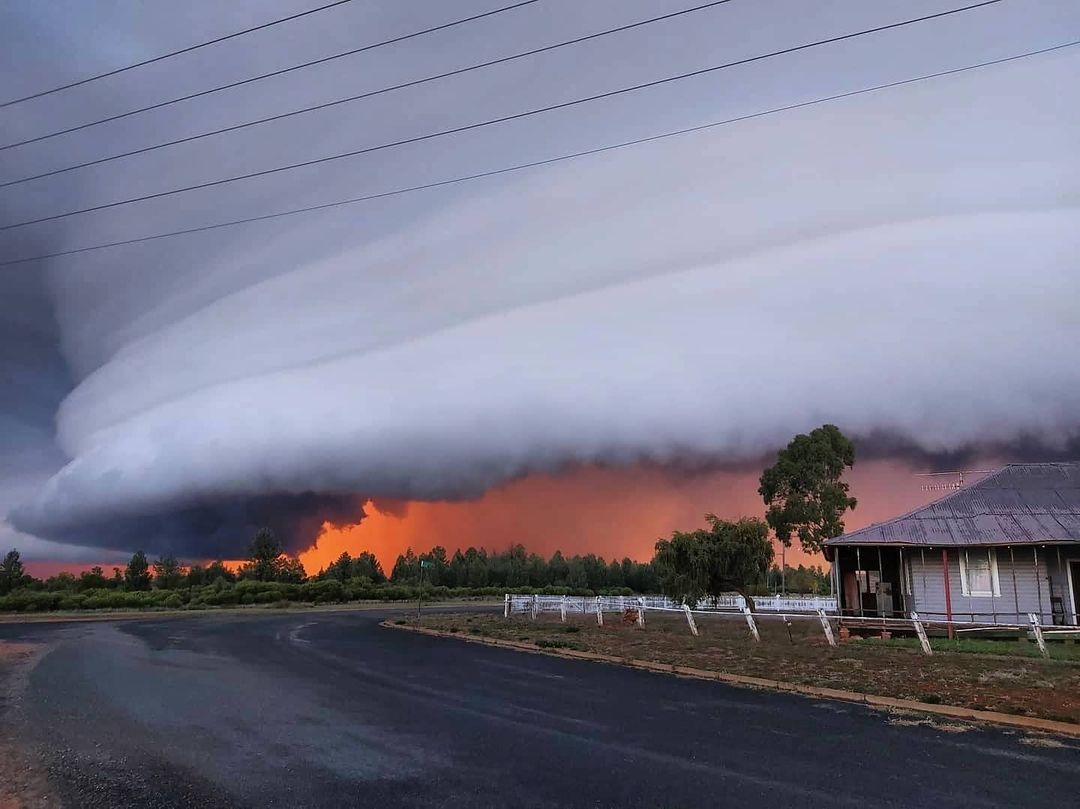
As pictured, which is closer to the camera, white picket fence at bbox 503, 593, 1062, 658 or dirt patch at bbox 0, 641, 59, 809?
dirt patch at bbox 0, 641, 59, 809

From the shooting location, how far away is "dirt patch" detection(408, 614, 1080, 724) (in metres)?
12.6

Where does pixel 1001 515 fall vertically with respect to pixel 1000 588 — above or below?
above

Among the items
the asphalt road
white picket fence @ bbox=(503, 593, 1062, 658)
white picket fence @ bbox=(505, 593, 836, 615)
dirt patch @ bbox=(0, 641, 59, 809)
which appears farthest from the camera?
white picket fence @ bbox=(505, 593, 836, 615)

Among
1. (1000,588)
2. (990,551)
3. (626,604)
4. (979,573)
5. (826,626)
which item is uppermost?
(990,551)

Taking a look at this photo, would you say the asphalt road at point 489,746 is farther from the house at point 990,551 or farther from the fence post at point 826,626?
the house at point 990,551

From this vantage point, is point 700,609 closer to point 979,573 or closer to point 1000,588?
point 979,573

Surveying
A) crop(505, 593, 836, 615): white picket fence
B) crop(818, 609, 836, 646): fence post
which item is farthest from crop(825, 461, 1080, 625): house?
crop(505, 593, 836, 615): white picket fence

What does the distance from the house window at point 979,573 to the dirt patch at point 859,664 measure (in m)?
5.48

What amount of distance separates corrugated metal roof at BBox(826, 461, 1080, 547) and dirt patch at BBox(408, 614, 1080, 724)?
4.88m

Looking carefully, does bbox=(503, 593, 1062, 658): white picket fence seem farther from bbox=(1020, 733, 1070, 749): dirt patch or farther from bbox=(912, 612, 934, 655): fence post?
bbox=(1020, 733, 1070, 749): dirt patch

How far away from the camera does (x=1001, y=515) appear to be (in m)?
26.8

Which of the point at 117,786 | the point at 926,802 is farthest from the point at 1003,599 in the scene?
the point at 117,786

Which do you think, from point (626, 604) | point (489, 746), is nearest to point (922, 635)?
point (489, 746)

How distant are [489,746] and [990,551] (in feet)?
78.3
